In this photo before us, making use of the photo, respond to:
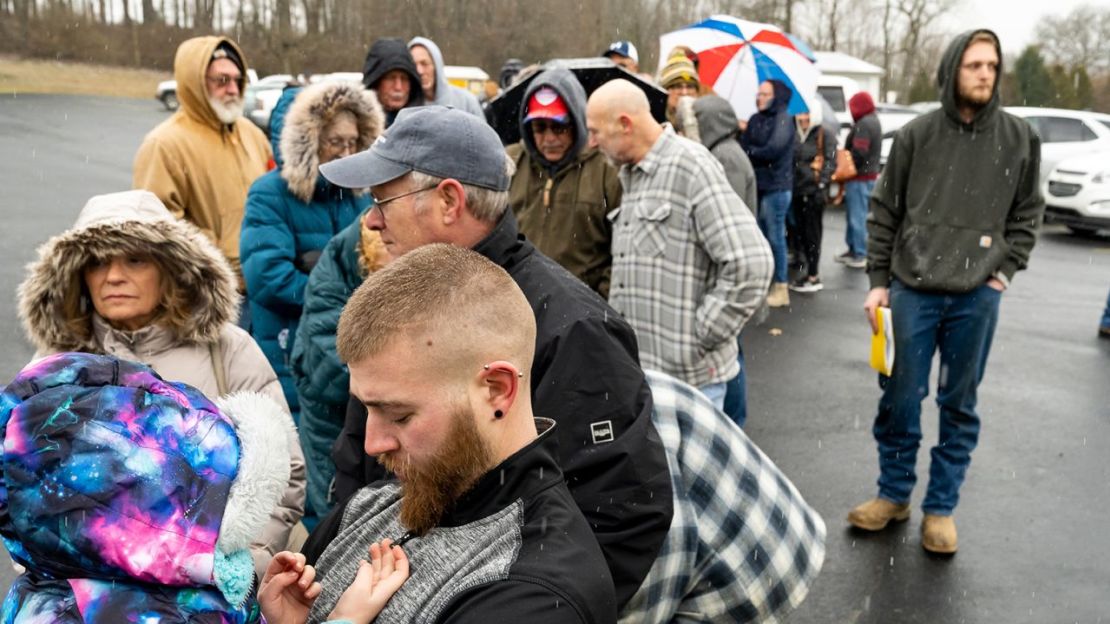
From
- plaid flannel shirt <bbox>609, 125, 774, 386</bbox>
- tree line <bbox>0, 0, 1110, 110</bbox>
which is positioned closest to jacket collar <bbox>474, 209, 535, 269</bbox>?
plaid flannel shirt <bbox>609, 125, 774, 386</bbox>

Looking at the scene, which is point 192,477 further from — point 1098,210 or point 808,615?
point 1098,210

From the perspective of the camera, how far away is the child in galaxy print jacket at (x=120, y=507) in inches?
59.6

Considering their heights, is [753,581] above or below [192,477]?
below

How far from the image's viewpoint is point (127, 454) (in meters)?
1.54

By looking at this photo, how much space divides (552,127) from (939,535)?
2.60 meters

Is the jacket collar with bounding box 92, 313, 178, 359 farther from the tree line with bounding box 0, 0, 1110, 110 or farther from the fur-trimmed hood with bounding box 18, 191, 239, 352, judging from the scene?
the tree line with bounding box 0, 0, 1110, 110

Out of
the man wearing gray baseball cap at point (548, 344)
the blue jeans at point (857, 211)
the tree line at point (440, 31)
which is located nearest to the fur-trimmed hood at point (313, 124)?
the man wearing gray baseball cap at point (548, 344)

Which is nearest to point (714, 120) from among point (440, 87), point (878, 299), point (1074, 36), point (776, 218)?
point (440, 87)

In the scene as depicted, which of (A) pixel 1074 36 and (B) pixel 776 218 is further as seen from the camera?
(A) pixel 1074 36

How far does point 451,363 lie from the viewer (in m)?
1.69

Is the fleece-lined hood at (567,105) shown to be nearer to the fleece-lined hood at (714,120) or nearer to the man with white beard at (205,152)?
the man with white beard at (205,152)

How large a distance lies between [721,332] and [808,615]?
123cm

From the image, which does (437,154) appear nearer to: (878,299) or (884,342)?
(884,342)

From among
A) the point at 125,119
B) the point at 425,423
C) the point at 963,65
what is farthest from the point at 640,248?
the point at 125,119
